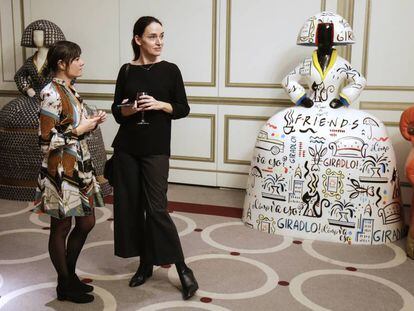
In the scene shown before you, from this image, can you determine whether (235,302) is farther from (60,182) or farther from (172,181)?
(172,181)

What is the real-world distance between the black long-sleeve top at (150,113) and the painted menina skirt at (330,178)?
3.45 feet

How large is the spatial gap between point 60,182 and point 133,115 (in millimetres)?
432

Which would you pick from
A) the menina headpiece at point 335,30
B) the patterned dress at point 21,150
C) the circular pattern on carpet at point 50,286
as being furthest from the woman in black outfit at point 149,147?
the patterned dress at point 21,150

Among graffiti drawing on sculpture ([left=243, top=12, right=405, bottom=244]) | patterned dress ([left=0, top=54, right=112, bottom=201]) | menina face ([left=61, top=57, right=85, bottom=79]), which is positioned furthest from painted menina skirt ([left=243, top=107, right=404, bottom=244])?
patterned dress ([left=0, top=54, right=112, bottom=201])

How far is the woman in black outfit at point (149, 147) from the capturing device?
2.06 meters

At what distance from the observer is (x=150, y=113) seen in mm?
2068

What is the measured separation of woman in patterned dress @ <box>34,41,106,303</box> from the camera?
1937 millimetres

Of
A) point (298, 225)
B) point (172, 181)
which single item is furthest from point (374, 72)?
point (172, 181)

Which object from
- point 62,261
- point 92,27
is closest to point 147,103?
point 62,261

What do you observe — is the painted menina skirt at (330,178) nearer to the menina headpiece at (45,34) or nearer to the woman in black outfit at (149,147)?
the woman in black outfit at (149,147)

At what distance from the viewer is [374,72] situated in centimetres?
360

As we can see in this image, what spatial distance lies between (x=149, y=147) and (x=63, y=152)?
37 cm

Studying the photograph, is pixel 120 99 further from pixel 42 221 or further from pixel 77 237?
pixel 42 221

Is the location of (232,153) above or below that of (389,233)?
above
